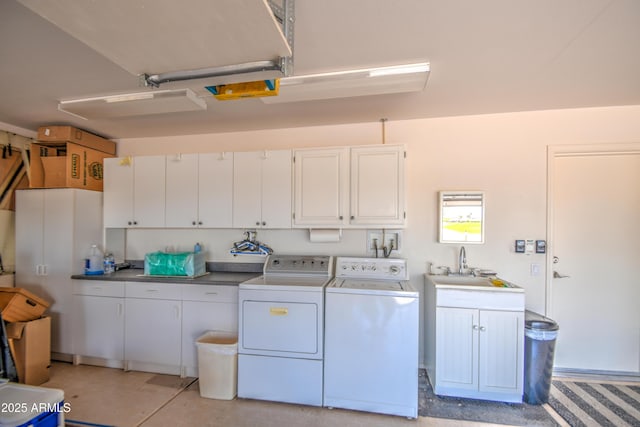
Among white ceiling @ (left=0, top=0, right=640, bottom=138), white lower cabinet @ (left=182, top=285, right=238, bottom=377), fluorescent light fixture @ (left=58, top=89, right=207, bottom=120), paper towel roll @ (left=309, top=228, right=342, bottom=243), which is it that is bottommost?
white lower cabinet @ (left=182, top=285, right=238, bottom=377)

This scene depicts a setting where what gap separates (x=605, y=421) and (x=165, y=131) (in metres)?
4.88

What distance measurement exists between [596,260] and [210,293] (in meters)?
3.78

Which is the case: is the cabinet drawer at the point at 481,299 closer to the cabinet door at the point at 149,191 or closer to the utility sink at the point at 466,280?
the utility sink at the point at 466,280

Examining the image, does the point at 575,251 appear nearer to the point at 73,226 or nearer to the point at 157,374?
the point at 157,374

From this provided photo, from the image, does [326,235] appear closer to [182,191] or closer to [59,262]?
[182,191]

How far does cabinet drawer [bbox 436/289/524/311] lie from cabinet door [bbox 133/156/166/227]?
116 inches

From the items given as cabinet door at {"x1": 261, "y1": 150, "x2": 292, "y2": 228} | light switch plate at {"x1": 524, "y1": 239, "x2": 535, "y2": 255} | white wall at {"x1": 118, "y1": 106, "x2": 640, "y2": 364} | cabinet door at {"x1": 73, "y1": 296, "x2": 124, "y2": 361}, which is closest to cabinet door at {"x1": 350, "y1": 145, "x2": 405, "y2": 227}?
white wall at {"x1": 118, "y1": 106, "x2": 640, "y2": 364}

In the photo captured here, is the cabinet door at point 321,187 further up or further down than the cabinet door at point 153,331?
further up

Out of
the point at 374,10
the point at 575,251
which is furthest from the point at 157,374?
the point at 575,251

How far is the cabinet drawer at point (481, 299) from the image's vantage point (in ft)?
7.79

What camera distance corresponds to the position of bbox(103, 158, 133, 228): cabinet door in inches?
128

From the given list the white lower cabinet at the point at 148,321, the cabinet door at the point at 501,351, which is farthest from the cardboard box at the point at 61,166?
the cabinet door at the point at 501,351

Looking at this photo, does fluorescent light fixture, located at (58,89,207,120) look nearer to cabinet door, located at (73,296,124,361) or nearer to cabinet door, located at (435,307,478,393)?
cabinet door, located at (73,296,124,361)

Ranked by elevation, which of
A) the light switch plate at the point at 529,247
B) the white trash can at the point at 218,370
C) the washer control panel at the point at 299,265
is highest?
the light switch plate at the point at 529,247
